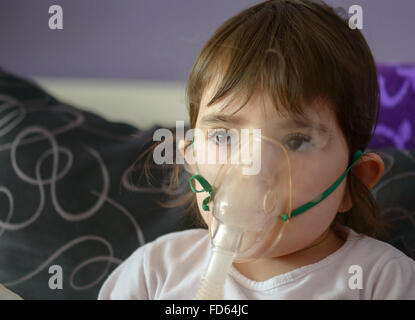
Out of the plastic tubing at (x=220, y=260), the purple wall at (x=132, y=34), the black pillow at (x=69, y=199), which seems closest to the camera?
the plastic tubing at (x=220, y=260)

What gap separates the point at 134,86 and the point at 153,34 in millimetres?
97

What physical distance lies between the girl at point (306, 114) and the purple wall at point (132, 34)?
0.12ft

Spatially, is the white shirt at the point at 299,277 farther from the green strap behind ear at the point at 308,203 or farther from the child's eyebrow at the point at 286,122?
the child's eyebrow at the point at 286,122

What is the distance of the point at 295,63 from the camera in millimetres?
703

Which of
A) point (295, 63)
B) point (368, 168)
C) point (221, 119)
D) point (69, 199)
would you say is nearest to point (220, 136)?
point (221, 119)

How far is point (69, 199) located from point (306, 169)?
20.7 inches

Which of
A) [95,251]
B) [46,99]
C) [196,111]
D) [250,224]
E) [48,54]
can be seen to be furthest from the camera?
[46,99]

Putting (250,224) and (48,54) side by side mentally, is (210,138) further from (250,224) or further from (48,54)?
(48,54)

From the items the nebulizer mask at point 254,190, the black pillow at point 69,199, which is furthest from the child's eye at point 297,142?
the black pillow at point 69,199

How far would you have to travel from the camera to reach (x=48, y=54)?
3.05 feet

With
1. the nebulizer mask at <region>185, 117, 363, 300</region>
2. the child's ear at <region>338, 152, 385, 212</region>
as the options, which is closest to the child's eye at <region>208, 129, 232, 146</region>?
the nebulizer mask at <region>185, 117, 363, 300</region>

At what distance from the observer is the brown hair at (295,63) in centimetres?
70

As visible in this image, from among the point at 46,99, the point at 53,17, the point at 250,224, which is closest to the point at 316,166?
the point at 250,224

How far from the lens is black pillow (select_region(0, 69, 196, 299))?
102cm
